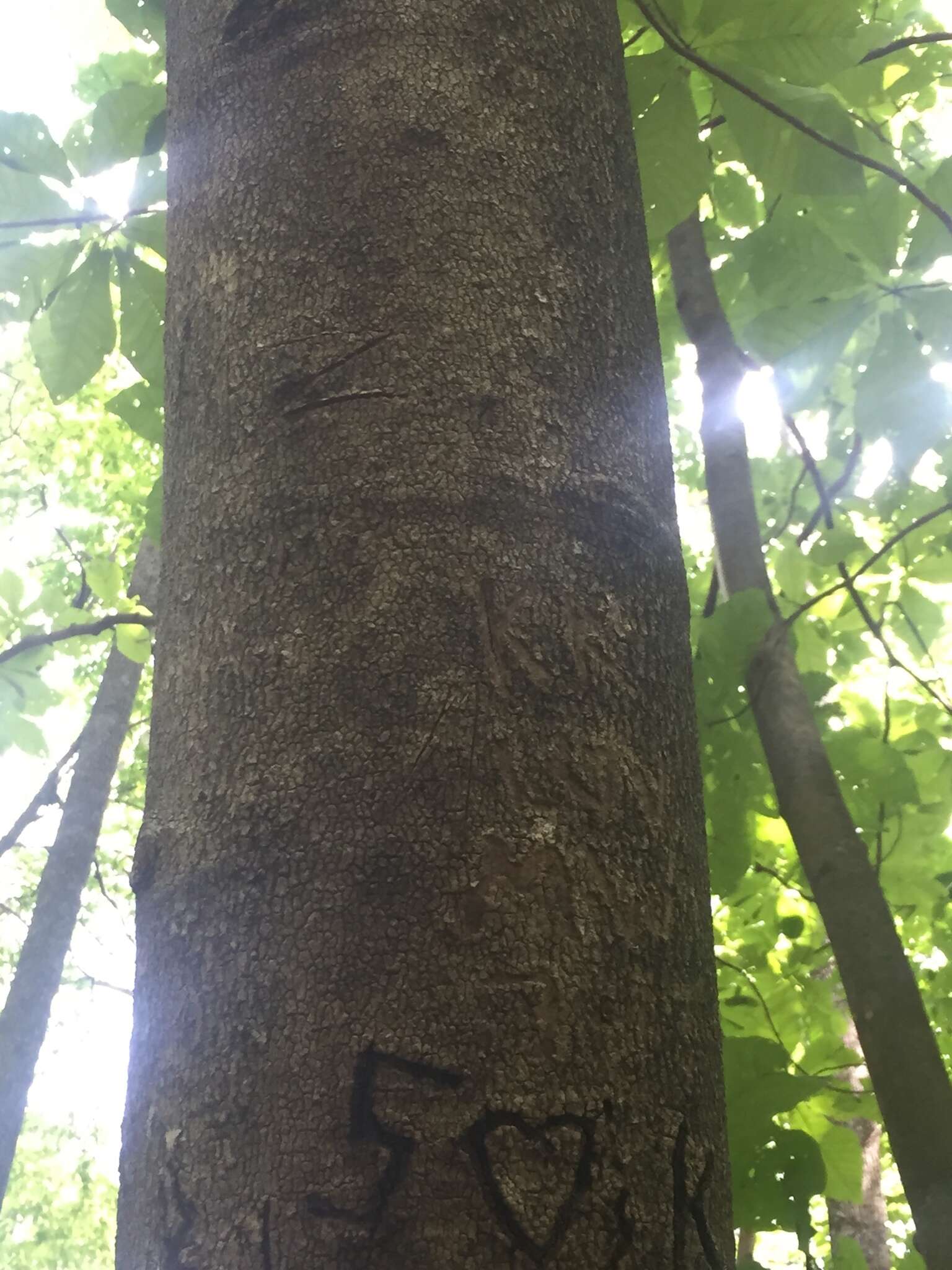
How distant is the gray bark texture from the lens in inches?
20.3

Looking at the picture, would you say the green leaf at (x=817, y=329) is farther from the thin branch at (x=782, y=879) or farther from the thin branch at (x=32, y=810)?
the thin branch at (x=32, y=810)

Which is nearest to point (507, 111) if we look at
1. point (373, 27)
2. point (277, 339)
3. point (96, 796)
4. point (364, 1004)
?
point (373, 27)

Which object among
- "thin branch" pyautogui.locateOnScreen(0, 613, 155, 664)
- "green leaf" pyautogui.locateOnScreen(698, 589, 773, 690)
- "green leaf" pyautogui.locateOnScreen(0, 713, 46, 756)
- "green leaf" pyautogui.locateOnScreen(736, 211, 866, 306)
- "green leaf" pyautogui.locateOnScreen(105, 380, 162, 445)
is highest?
"green leaf" pyautogui.locateOnScreen(736, 211, 866, 306)

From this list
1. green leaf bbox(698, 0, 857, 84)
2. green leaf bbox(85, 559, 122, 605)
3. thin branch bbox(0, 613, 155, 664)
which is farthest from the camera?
green leaf bbox(85, 559, 122, 605)

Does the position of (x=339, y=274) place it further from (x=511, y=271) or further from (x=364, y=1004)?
(x=364, y=1004)

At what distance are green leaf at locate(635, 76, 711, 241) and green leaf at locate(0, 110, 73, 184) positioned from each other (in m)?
0.90

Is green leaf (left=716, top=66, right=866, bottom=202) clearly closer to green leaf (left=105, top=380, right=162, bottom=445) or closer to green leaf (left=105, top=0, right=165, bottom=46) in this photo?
green leaf (left=105, top=0, right=165, bottom=46)

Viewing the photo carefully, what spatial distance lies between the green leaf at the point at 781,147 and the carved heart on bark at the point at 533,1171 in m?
1.23

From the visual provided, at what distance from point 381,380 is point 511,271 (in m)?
0.13

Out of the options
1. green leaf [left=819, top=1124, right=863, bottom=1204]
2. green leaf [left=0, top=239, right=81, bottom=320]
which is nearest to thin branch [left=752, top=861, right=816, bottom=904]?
green leaf [left=819, top=1124, right=863, bottom=1204]

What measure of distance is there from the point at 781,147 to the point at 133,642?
66.7 inches

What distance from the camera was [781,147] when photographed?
53.0 inches

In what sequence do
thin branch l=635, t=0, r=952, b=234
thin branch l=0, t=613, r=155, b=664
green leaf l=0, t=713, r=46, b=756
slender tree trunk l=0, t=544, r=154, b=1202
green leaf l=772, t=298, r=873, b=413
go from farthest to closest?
slender tree trunk l=0, t=544, r=154, b=1202 → green leaf l=0, t=713, r=46, b=756 → thin branch l=0, t=613, r=155, b=664 → green leaf l=772, t=298, r=873, b=413 → thin branch l=635, t=0, r=952, b=234

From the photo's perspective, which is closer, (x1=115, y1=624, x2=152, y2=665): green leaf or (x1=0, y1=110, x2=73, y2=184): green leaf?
(x1=0, y1=110, x2=73, y2=184): green leaf
